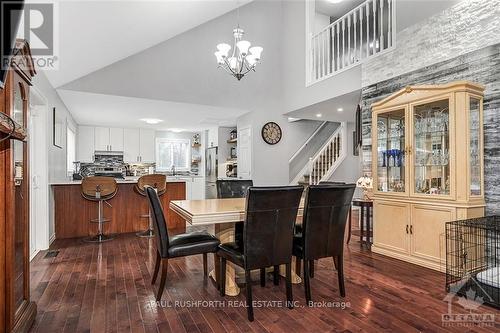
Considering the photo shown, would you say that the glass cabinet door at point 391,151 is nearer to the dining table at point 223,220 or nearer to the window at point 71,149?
the dining table at point 223,220

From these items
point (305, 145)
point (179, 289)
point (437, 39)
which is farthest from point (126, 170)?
point (437, 39)

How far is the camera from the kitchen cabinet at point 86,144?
7.59 metres

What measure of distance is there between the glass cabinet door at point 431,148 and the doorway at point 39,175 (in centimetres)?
463

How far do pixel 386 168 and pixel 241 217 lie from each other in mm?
2338

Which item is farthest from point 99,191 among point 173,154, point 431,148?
point 173,154

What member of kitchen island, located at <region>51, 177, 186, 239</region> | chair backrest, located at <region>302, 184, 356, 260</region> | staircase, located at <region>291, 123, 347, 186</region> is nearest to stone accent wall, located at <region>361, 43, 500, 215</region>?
chair backrest, located at <region>302, 184, 356, 260</region>

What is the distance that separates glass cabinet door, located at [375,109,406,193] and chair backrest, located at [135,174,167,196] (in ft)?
10.9

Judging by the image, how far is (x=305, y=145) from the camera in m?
7.71

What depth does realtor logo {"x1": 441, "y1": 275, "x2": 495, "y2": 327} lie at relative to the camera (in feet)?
6.78

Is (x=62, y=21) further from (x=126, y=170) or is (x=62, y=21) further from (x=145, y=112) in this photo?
(x=126, y=170)

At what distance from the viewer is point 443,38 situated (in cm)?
332

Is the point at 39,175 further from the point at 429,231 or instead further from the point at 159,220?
the point at 429,231

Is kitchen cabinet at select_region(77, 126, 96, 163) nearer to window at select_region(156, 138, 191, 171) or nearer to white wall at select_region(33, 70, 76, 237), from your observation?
window at select_region(156, 138, 191, 171)

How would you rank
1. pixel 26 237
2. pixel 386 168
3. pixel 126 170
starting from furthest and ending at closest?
pixel 126 170 < pixel 386 168 < pixel 26 237
